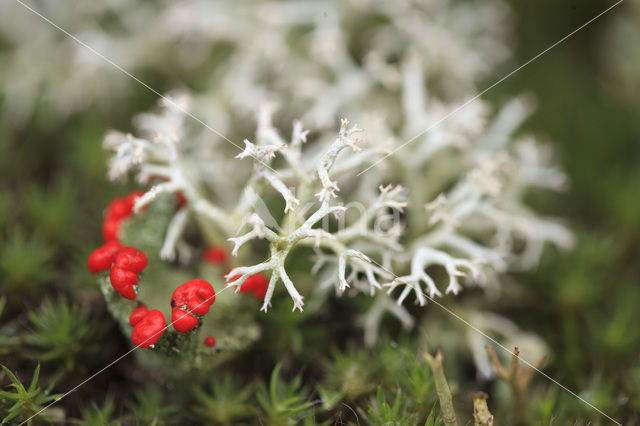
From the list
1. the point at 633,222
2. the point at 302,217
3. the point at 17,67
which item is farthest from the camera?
the point at 17,67

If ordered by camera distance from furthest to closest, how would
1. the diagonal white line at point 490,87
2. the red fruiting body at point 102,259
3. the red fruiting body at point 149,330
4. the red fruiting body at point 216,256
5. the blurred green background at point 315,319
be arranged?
the diagonal white line at point 490,87, the red fruiting body at point 216,256, the blurred green background at point 315,319, the red fruiting body at point 102,259, the red fruiting body at point 149,330

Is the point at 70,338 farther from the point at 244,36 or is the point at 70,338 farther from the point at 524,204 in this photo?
the point at 524,204

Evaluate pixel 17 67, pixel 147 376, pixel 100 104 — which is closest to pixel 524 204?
pixel 147 376

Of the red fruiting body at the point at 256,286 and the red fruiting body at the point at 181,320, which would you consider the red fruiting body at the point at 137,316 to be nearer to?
the red fruiting body at the point at 181,320

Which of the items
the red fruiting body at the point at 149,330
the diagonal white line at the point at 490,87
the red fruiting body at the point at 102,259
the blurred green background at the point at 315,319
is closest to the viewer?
the red fruiting body at the point at 149,330

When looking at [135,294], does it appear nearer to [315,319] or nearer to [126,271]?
[126,271]

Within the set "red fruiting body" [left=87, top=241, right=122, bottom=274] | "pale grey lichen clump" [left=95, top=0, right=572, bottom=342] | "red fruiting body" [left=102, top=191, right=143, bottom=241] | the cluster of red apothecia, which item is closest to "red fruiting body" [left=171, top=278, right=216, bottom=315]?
the cluster of red apothecia

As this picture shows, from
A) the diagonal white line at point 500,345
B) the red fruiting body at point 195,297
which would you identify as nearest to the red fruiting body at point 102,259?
the red fruiting body at point 195,297
